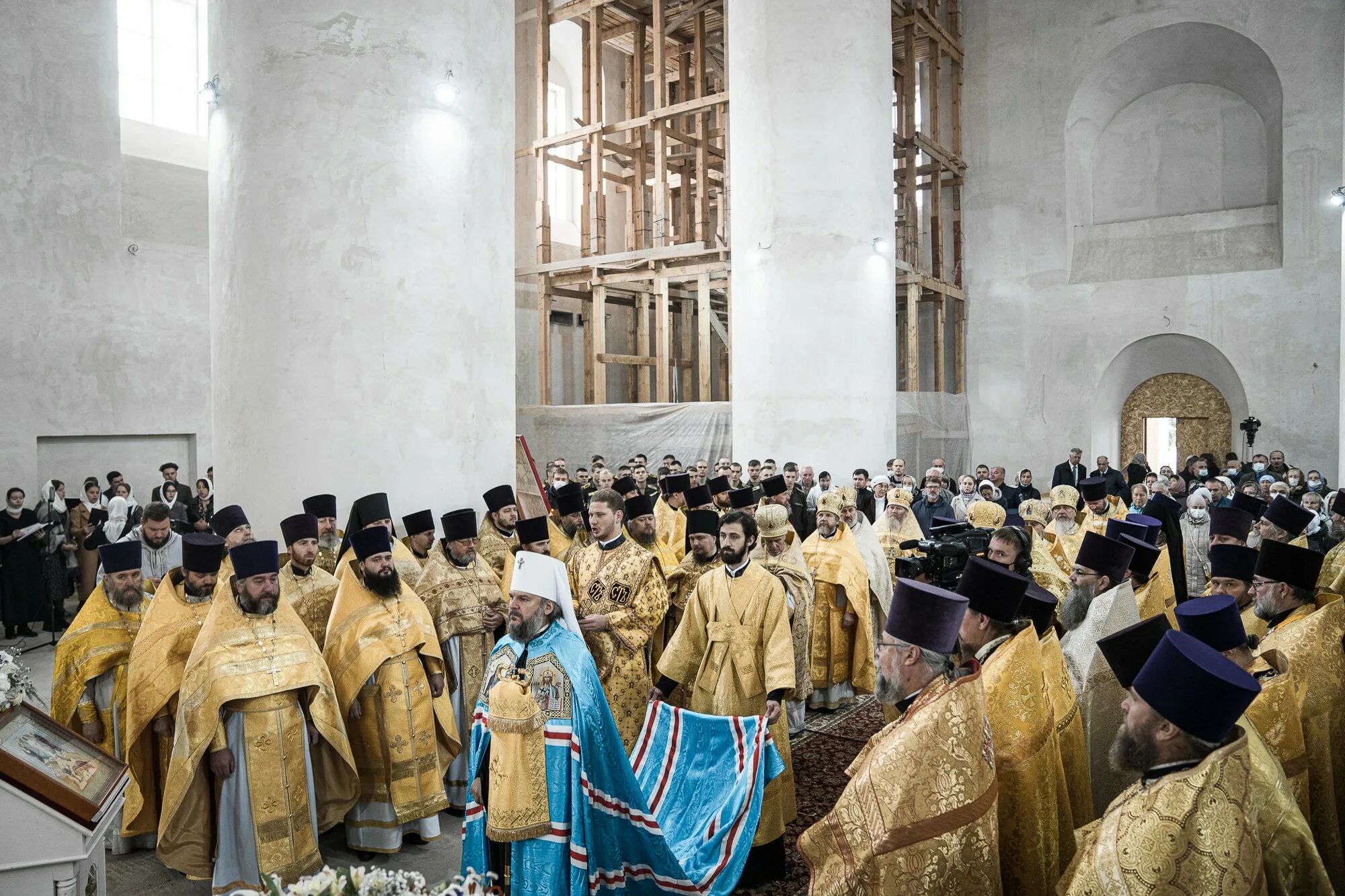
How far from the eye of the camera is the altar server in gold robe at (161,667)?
4.71 metres

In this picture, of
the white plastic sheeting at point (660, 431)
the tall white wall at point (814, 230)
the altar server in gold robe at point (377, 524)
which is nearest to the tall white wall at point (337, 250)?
the altar server in gold robe at point (377, 524)

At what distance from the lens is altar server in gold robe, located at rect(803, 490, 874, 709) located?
764 cm

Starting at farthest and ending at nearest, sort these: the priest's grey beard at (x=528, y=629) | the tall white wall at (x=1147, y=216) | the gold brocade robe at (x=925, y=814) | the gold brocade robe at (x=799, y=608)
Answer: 1. the tall white wall at (x=1147, y=216)
2. the gold brocade robe at (x=799, y=608)
3. the priest's grey beard at (x=528, y=629)
4. the gold brocade robe at (x=925, y=814)

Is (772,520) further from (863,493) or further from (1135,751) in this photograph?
(863,493)

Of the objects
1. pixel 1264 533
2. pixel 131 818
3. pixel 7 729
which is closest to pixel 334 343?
pixel 131 818

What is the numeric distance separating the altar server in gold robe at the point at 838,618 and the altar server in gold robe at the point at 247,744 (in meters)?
4.14

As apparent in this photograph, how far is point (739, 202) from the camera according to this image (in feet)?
51.0

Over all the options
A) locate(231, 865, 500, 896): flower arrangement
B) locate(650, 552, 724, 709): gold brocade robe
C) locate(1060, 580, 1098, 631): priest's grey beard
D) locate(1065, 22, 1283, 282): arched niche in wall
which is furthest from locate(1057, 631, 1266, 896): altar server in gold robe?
locate(1065, 22, 1283, 282): arched niche in wall

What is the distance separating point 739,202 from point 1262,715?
13.2 meters

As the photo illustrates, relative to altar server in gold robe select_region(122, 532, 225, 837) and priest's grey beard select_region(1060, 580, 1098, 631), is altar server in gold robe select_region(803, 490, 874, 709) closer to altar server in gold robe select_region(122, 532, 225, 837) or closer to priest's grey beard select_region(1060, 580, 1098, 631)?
priest's grey beard select_region(1060, 580, 1098, 631)

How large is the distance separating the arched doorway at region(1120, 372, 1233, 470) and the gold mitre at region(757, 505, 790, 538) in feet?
57.8

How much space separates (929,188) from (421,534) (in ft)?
64.3

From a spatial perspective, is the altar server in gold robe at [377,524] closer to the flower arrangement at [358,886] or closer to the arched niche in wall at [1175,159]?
the flower arrangement at [358,886]

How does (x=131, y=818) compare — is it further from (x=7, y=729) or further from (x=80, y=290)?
(x=80, y=290)
